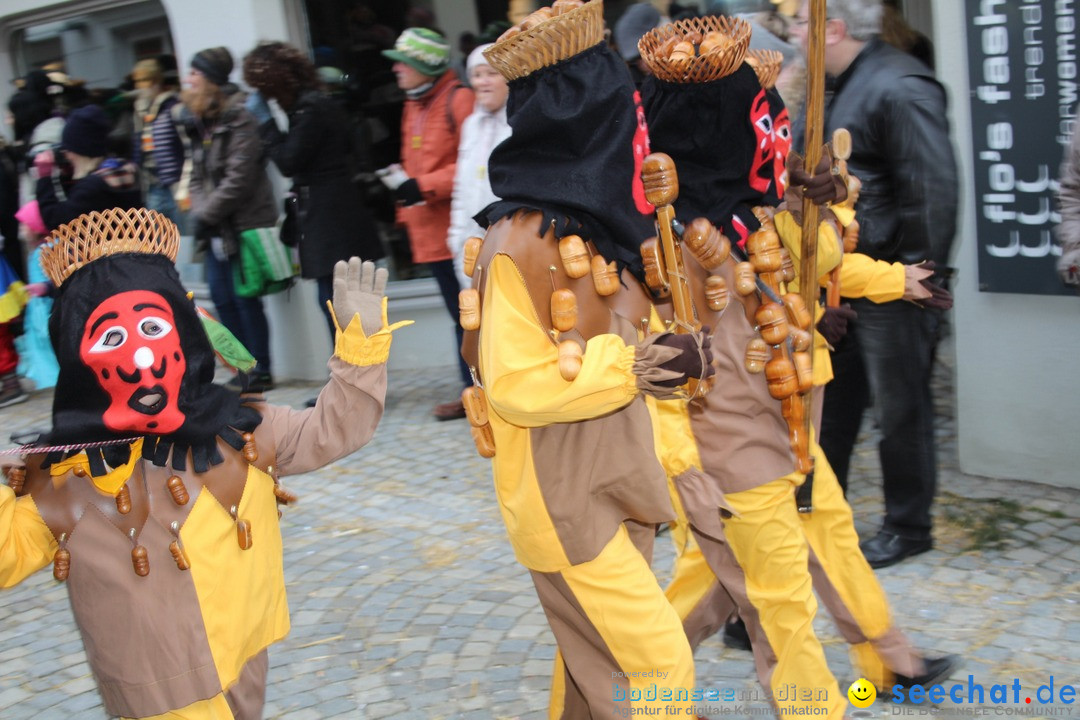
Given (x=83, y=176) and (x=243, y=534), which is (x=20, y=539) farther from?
(x=83, y=176)

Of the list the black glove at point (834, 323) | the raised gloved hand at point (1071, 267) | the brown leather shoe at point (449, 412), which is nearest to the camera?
the black glove at point (834, 323)

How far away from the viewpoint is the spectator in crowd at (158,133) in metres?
7.57

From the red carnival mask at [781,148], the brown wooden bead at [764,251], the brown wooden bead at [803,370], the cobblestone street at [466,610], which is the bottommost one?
the cobblestone street at [466,610]

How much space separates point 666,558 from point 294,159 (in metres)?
3.32

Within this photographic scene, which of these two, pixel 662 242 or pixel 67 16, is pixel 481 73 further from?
→ pixel 67 16

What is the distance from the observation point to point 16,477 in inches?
102

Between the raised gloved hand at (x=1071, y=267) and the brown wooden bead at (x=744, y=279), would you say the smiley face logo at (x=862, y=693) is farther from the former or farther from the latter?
the raised gloved hand at (x=1071, y=267)

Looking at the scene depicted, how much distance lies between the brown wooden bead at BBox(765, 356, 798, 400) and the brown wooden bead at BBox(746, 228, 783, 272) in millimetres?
251

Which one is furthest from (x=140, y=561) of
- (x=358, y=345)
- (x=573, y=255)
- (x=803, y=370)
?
(x=803, y=370)

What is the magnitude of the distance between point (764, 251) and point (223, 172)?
4843 millimetres

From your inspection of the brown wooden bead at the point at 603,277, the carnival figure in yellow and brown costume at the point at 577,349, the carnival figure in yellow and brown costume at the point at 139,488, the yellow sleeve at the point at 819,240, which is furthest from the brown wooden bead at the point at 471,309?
the yellow sleeve at the point at 819,240

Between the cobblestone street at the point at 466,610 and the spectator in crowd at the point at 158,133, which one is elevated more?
the spectator in crowd at the point at 158,133

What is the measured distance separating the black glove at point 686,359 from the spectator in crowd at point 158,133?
5.86 metres

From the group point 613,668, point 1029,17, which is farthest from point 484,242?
point 1029,17
